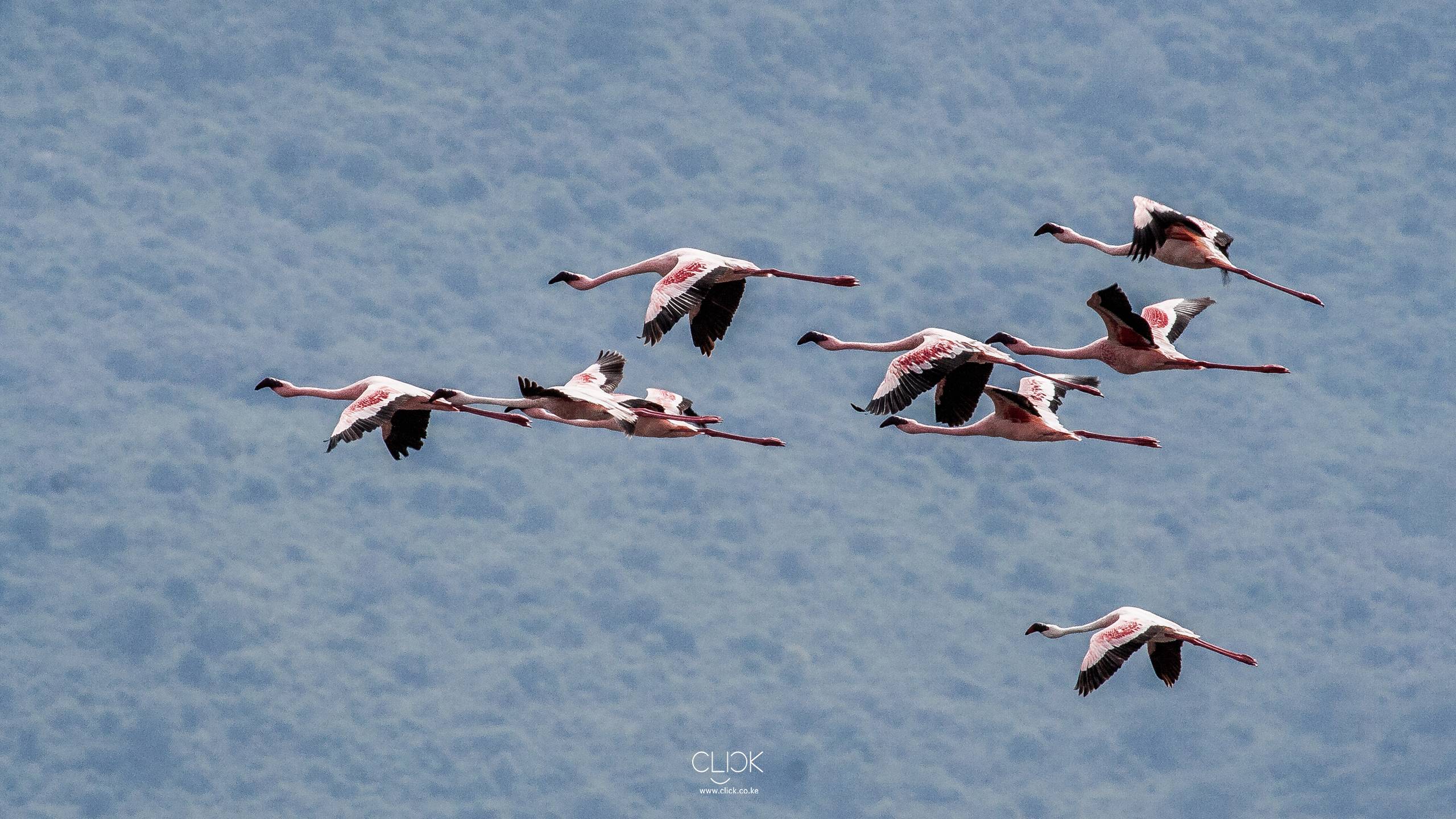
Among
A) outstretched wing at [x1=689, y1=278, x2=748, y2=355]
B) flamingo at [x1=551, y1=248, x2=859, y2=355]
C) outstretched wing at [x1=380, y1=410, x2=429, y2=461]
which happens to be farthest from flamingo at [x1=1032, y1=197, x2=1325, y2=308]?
outstretched wing at [x1=380, y1=410, x2=429, y2=461]

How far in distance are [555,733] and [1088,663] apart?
84.2 ft

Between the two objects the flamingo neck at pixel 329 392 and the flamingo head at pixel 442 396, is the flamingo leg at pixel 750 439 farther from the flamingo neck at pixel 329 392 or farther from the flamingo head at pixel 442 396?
the flamingo neck at pixel 329 392

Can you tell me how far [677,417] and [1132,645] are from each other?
6197mm

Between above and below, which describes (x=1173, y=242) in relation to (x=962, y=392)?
above

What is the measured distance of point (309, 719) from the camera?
5650 cm

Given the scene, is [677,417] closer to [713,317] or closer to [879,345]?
[713,317]

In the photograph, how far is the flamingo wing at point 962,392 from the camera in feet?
102

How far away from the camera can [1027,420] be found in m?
33.2

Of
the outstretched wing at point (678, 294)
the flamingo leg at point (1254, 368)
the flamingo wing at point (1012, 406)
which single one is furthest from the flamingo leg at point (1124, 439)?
the outstretched wing at point (678, 294)

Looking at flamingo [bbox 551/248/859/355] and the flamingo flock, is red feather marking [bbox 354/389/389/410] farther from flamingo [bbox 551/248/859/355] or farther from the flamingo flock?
flamingo [bbox 551/248/859/355]

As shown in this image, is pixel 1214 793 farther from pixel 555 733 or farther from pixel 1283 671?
pixel 555 733

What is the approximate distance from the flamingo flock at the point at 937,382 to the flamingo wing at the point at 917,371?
0.06ft
